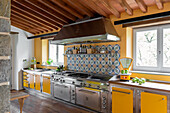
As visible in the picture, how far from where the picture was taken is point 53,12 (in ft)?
12.6

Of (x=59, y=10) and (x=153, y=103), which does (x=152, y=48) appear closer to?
(x=153, y=103)

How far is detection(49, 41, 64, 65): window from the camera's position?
527 cm

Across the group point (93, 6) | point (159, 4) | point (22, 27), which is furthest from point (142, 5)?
point (22, 27)

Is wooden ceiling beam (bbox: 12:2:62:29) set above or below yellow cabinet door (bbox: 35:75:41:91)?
above

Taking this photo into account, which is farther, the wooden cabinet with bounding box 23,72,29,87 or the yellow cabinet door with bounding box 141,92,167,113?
the wooden cabinet with bounding box 23,72,29,87

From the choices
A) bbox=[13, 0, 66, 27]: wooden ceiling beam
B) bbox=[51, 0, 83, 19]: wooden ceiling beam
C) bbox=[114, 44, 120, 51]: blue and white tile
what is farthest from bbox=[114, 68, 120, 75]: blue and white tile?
bbox=[13, 0, 66, 27]: wooden ceiling beam

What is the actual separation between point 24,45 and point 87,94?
3956 millimetres

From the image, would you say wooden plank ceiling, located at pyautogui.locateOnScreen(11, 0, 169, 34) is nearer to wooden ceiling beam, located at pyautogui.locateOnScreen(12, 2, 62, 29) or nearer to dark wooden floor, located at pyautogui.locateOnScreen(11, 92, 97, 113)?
wooden ceiling beam, located at pyautogui.locateOnScreen(12, 2, 62, 29)

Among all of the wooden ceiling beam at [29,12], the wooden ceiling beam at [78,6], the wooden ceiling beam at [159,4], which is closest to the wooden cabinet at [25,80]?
the wooden ceiling beam at [29,12]

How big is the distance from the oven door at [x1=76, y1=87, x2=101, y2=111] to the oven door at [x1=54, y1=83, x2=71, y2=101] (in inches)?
13.5

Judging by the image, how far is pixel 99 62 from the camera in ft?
12.5

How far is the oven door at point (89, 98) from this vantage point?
3.12 metres

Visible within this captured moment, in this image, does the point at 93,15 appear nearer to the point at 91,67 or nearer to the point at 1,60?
the point at 91,67

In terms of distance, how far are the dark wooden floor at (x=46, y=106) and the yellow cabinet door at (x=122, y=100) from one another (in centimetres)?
88
